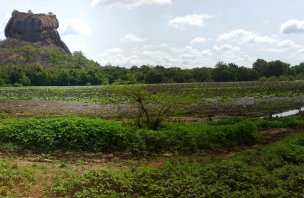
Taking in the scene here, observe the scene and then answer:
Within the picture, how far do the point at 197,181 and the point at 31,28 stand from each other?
179 meters

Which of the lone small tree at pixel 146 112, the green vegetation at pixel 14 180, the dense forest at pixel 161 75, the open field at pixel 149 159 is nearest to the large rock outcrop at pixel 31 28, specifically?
the dense forest at pixel 161 75

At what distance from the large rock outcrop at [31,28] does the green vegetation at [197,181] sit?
172 metres

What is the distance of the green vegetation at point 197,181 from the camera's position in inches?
407

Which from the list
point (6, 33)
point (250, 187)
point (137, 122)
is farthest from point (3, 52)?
point (250, 187)

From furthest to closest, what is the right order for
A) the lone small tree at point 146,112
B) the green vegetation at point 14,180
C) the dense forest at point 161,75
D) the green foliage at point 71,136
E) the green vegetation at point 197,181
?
the dense forest at point 161,75
the lone small tree at point 146,112
the green foliage at point 71,136
the green vegetation at point 14,180
the green vegetation at point 197,181

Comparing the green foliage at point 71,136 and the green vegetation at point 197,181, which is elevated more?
the green foliage at point 71,136

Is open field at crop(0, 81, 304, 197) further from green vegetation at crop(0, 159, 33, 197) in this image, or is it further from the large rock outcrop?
the large rock outcrop

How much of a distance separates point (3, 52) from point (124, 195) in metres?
153

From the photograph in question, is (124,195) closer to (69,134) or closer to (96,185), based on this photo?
(96,185)

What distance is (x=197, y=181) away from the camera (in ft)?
36.3

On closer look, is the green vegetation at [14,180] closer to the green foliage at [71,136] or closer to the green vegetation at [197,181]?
the green vegetation at [197,181]

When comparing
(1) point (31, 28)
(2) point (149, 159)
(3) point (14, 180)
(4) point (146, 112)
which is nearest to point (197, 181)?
(2) point (149, 159)

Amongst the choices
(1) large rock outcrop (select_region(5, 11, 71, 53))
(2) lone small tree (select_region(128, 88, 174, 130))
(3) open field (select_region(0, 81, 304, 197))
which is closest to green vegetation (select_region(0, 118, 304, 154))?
(3) open field (select_region(0, 81, 304, 197))

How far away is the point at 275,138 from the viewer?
728 inches
